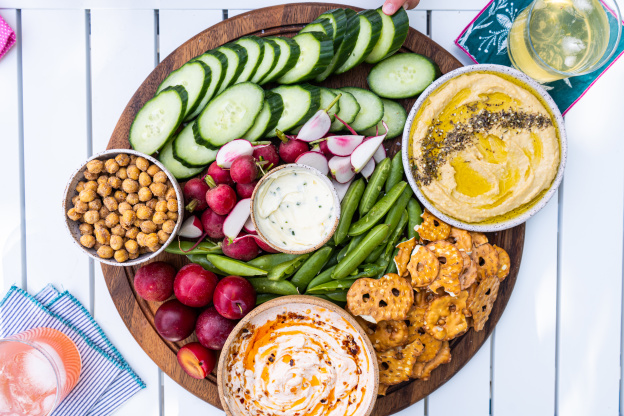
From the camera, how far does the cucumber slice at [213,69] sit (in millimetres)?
1993

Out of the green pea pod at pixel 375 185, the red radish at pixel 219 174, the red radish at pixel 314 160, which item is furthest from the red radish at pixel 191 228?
the green pea pod at pixel 375 185

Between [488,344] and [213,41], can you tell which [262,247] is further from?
[488,344]

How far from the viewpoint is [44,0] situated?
88.7 inches

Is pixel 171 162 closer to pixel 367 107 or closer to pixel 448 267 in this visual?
pixel 367 107

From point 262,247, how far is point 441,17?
1.43 m

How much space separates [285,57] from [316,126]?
332 millimetres

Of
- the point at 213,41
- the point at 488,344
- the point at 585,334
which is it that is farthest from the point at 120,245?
the point at 585,334

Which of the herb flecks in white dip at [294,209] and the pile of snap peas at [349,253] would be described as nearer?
the herb flecks in white dip at [294,209]

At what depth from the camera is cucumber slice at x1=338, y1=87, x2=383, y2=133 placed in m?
2.07

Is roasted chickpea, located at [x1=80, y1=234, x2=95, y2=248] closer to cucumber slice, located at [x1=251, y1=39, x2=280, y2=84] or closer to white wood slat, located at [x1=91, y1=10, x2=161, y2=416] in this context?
white wood slat, located at [x1=91, y1=10, x2=161, y2=416]

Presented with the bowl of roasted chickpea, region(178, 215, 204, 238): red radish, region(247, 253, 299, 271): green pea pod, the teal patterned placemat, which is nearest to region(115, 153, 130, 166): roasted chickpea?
the bowl of roasted chickpea

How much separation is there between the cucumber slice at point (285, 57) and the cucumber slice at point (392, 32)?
37cm

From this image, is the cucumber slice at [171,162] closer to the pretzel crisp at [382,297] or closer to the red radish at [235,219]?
the red radish at [235,219]

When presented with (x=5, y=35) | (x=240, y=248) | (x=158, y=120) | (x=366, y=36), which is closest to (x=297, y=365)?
(x=240, y=248)
